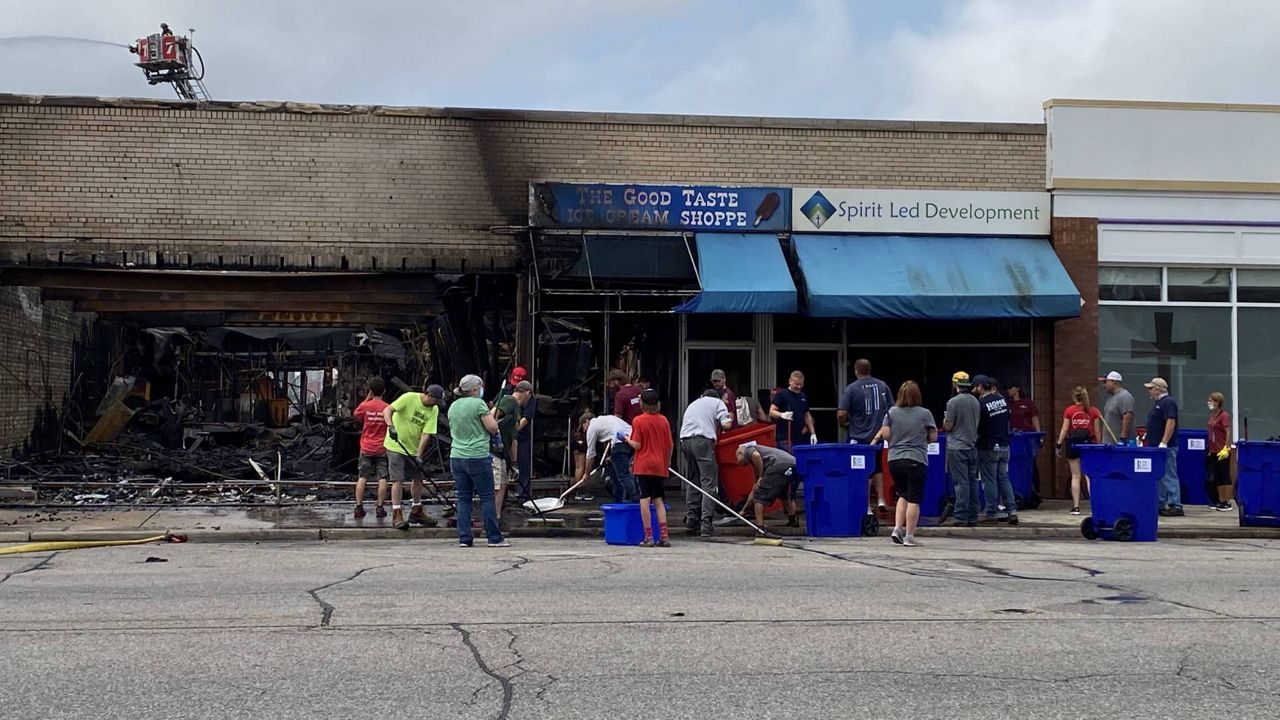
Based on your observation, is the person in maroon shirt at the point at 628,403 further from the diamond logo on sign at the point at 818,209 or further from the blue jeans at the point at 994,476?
the blue jeans at the point at 994,476

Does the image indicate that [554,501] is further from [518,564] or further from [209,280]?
[209,280]

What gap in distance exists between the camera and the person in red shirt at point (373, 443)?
14422mm

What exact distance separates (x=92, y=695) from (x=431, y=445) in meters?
12.7

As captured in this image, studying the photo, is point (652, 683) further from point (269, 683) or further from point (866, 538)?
point (866, 538)

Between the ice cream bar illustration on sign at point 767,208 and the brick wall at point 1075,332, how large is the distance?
160 inches

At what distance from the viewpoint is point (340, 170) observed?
1723 cm

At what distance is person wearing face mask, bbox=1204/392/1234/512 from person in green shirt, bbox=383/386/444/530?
10001 millimetres

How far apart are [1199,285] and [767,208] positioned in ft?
21.4

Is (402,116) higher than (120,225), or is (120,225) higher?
(402,116)

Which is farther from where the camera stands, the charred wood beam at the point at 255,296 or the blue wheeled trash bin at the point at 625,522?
the charred wood beam at the point at 255,296

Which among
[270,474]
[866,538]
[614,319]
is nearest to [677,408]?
[614,319]

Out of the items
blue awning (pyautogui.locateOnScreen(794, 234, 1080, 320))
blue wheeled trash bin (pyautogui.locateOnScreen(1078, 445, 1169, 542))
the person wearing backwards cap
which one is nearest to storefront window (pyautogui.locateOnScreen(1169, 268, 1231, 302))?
blue awning (pyautogui.locateOnScreen(794, 234, 1080, 320))

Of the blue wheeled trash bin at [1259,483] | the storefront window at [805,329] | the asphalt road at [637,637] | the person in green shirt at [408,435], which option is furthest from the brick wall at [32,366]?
the blue wheeled trash bin at [1259,483]

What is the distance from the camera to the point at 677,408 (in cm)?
1792
